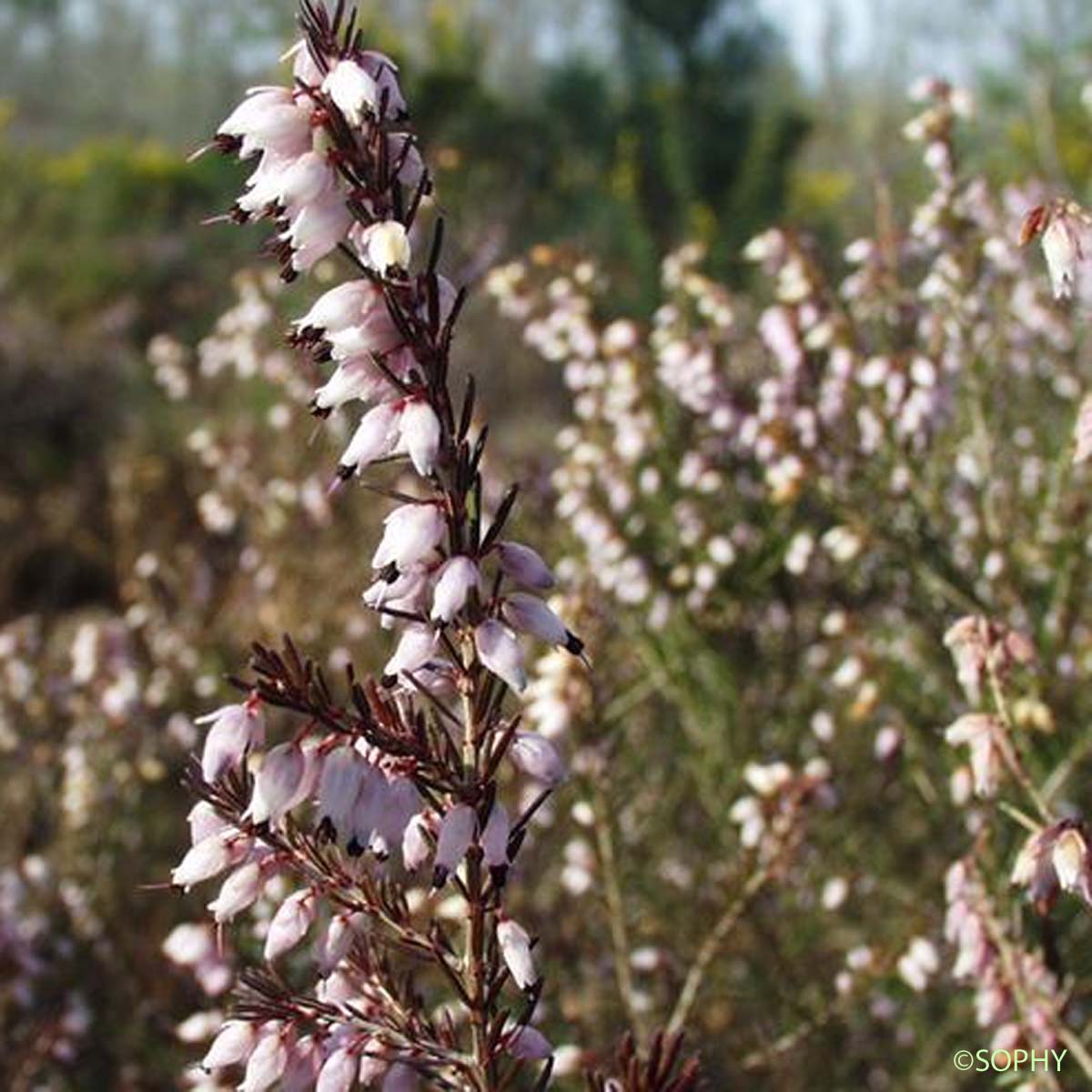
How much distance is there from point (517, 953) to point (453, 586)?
310 millimetres

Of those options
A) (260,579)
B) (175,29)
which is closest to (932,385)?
(260,579)

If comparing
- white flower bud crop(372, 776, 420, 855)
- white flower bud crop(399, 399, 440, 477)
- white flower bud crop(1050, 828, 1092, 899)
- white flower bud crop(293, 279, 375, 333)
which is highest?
white flower bud crop(293, 279, 375, 333)

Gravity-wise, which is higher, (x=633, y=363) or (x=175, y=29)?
(x=175, y=29)

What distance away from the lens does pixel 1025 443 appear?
4266 mm

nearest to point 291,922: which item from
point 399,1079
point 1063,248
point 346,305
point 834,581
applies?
point 399,1079

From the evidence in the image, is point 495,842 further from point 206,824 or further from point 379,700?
point 206,824

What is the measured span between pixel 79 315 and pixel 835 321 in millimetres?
11179

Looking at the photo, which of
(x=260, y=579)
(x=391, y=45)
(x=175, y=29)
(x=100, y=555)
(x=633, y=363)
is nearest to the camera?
(x=633, y=363)

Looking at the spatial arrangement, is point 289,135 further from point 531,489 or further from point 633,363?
point 531,489

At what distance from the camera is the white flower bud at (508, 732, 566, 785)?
4.62 feet

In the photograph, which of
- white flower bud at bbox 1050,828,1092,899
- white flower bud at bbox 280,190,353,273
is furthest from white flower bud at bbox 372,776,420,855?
white flower bud at bbox 1050,828,1092,899

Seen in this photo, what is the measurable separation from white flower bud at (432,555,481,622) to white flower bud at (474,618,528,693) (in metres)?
0.03

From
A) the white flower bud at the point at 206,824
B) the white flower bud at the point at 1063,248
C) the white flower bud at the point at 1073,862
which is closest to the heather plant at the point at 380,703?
the white flower bud at the point at 206,824

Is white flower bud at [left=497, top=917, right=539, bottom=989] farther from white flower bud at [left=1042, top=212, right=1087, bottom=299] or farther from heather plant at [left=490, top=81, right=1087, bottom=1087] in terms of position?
heather plant at [left=490, top=81, right=1087, bottom=1087]
